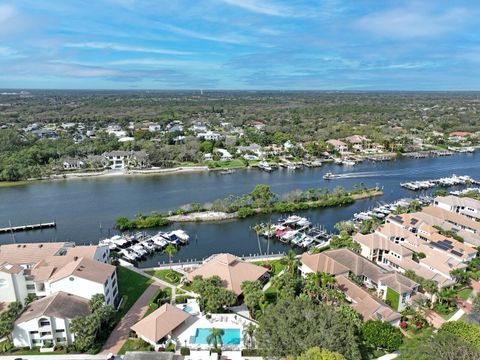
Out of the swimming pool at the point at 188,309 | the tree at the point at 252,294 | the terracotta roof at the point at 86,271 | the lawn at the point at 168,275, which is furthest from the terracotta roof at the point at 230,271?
the terracotta roof at the point at 86,271

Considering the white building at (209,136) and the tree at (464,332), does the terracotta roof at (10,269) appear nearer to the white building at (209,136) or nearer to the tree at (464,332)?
the tree at (464,332)

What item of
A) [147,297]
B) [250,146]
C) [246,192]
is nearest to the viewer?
[147,297]

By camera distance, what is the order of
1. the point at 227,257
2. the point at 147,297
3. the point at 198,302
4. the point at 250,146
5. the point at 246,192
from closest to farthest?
the point at 198,302 < the point at 147,297 < the point at 227,257 < the point at 246,192 < the point at 250,146

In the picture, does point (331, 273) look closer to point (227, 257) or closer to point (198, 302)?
point (227, 257)

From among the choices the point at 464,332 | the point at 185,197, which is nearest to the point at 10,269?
the point at 464,332

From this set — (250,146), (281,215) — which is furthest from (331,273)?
(250,146)
